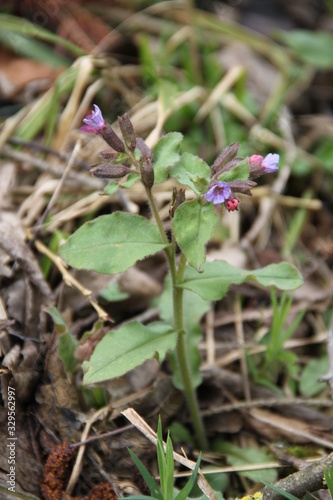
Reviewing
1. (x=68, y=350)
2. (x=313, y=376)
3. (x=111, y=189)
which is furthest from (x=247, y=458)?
(x=111, y=189)

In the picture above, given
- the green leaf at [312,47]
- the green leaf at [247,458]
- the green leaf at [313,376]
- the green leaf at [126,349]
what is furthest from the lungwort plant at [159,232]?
the green leaf at [312,47]

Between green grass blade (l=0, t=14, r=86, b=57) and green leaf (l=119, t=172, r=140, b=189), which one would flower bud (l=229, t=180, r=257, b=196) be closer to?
green leaf (l=119, t=172, r=140, b=189)

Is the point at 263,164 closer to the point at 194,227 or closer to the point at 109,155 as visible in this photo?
the point at 194,227

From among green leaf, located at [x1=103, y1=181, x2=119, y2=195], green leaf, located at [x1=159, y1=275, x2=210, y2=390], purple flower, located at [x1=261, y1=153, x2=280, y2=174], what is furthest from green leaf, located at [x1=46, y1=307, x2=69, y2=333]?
purple flower, located at [x1=261, y1=153, x2=280, y2=174]

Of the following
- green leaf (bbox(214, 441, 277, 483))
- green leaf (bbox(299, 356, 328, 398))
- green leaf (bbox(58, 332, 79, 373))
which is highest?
green leaf (bbox(58, 332, 79, 373))

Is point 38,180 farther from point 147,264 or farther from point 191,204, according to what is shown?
point 191,204

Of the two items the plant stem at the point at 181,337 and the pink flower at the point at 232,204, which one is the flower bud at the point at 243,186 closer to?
the pink flower at the point at 232,204
